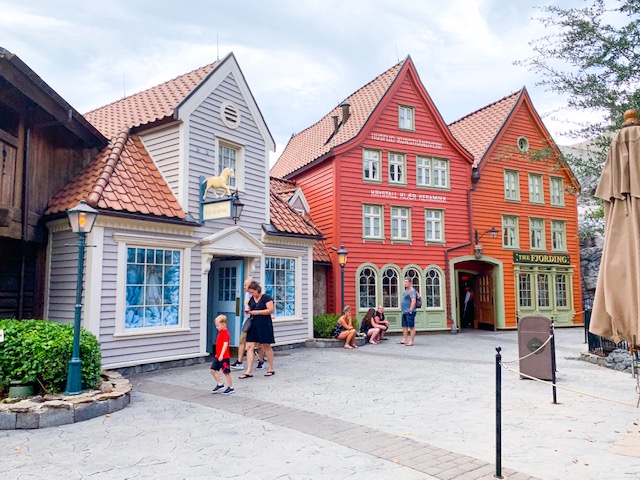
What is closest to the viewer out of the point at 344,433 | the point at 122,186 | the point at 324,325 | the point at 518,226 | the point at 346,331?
the point at 344,433

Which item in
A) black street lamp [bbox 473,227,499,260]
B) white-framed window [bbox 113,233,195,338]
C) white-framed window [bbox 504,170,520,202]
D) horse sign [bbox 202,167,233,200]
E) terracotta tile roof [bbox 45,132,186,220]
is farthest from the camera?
A: white-framed window [bbox 504,170,520,202]

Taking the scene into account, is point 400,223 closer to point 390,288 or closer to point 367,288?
point 390,288

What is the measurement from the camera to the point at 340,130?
19422mm

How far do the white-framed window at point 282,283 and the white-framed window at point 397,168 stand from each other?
671cm

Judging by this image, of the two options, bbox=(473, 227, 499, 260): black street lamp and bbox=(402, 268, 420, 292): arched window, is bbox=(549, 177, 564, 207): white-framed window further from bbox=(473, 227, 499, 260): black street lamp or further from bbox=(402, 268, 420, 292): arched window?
bbox=(402, 268, 420, 292): arched window

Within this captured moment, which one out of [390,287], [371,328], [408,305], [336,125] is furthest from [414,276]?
[336,125]

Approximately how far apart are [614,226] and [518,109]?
19571mm

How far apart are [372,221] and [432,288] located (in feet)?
12.1

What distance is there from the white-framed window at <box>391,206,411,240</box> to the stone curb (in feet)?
44.2

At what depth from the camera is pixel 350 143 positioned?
18.0 m

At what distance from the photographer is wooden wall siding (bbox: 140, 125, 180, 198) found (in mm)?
11406

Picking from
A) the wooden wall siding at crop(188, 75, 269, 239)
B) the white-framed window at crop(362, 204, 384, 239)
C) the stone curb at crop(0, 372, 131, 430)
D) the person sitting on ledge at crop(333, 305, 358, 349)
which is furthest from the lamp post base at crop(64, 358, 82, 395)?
the white-framed window at crop(362, 204, 384, 239)

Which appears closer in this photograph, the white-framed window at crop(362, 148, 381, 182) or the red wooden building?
the red wooden building

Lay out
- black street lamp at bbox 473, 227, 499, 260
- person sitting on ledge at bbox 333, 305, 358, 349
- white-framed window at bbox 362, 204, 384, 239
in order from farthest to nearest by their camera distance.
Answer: black street lamp at bbox 473, 227, 499, 260, white-framed window at bbox 362, 204, 384, 239, person sitting on ledge at bbox 333, 305, 358, 349
